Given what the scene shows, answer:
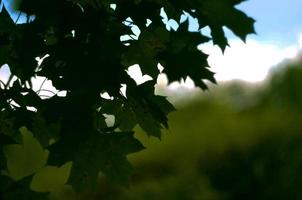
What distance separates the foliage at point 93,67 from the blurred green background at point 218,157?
22.7 feet

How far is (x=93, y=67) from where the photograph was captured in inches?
64.8

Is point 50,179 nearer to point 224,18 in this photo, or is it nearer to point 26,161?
point 26,161

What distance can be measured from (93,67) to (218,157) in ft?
28.2

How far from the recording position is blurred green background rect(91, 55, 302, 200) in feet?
31.0

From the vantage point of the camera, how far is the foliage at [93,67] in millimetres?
1672

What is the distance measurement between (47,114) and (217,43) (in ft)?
1.78

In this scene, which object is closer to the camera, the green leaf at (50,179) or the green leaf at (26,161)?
the green leaf at (50,179)

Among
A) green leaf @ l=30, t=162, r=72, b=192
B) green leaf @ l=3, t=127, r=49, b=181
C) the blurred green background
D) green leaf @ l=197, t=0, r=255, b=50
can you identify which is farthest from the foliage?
green leaf @ l=3, t=127, r=49, b=181

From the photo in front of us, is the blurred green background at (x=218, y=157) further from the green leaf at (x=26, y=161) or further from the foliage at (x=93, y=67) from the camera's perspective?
the foliage at (x=93, y=67)

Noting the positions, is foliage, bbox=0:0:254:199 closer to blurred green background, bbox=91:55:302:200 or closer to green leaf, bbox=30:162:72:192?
blurred green background, bbox=91:55:302:200

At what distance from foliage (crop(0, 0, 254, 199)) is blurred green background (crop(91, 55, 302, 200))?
22.7 ft

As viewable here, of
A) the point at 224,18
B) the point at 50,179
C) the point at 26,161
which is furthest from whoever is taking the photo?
the point at 26,161

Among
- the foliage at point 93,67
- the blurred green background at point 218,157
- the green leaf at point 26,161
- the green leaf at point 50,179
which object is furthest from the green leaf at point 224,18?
the green leaf at point 26,161

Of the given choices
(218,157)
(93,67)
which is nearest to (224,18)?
(93,67)
